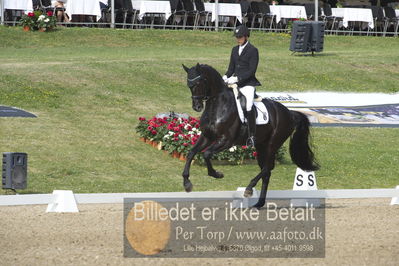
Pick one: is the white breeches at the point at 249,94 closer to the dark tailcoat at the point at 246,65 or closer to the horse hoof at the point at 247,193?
the dark tailcoat at the point at 246,65

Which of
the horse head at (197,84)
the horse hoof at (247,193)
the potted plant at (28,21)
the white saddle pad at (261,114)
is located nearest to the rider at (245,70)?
the white saddle pad at (261,114)

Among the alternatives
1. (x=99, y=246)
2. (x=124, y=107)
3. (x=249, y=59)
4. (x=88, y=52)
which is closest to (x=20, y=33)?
(x=88, y=52)

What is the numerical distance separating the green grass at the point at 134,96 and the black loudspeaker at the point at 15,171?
124cm

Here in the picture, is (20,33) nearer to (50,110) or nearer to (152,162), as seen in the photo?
(50,110)

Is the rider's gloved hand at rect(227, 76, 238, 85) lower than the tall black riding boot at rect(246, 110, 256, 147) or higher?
higher

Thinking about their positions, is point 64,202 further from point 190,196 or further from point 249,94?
point 249,94

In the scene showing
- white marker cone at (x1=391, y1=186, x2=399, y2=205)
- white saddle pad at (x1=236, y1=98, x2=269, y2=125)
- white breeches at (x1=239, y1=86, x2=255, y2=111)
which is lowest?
white marker cone at (x1=391, y1=186, x2=399, y2=205)

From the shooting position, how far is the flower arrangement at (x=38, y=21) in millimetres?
33906

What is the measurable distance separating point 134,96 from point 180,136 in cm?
596

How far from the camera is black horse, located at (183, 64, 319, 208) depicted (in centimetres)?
1379

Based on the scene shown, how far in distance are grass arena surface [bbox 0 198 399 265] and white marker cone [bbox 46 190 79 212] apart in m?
0.15

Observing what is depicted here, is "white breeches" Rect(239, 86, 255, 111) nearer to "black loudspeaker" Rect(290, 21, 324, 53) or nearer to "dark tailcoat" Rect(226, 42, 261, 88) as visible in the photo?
"dark tailcoat" Rect(226, 42, 261, 88)

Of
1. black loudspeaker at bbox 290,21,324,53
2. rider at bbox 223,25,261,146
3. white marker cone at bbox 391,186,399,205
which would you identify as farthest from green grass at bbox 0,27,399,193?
rider at bbox 223,25,261,146

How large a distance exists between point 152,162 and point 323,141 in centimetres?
532
